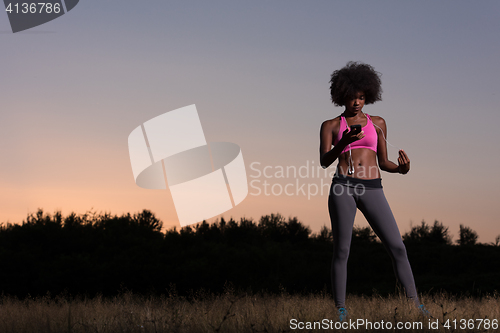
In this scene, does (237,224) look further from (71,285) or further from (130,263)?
(71,285)

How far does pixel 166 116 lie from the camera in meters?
9.45

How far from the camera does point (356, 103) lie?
5289 millimetres

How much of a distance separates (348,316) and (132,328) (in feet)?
7.19

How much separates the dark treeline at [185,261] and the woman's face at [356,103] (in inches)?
711

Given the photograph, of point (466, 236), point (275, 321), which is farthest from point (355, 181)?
point (466, 236)

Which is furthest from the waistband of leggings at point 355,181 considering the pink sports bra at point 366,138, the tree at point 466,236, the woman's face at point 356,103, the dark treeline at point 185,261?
the tree at point 466,236

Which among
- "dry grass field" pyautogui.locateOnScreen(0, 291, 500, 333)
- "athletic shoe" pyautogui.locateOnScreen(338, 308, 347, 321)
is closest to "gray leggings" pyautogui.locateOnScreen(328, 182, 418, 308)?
"athletic shoe" pyautogui.locateOnScreen(338, 308, 347, 321)

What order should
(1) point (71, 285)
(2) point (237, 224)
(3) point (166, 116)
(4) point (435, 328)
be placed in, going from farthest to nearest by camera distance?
(2) point (237, 224), (1) point (71, 285), (3) point (166, 116), (4) point (435, 328)

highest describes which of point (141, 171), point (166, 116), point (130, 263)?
point (166, 116)

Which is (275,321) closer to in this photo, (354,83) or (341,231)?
(341,231)

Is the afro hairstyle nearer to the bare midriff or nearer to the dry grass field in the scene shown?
the bare midriff

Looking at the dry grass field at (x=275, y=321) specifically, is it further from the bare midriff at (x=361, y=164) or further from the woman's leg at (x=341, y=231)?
the bare midriff at (x=361, y=164)

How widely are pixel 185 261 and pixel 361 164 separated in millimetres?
22680

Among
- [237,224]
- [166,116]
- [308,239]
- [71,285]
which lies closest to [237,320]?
[166,116]
